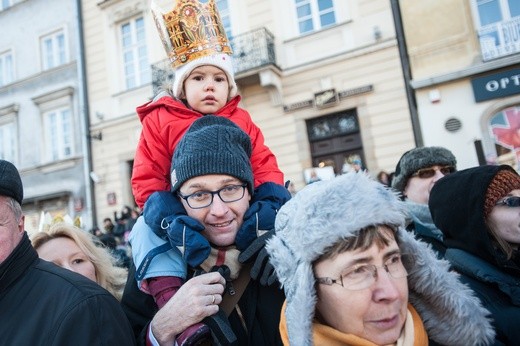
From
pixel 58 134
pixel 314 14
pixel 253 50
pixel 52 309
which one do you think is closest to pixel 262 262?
pixel 52 309

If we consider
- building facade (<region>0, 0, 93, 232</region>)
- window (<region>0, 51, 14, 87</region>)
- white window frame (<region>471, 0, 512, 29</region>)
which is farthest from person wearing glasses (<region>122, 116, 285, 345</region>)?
window (<region>0, 51, 14, 87</region>)

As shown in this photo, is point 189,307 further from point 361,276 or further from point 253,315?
point 361,276

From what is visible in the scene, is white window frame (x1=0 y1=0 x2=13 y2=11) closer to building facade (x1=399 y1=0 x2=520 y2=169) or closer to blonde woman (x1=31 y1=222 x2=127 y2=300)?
building facade (x1=399 y1=0 x2=520 y2=169)

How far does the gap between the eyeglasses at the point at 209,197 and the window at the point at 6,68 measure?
16.8 metres

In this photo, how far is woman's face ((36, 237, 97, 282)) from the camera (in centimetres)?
248

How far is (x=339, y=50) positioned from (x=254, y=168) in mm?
8514

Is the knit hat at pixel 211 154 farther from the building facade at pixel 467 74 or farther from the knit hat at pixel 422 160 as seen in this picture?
the building facade at pixel 467 74

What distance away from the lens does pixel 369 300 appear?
132 centimetres

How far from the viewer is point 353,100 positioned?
31.8 ft

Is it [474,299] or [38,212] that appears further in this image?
[38,212]

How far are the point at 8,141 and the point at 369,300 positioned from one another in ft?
55.6

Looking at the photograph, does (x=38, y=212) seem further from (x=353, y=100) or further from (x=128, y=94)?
(x=353, y=100)

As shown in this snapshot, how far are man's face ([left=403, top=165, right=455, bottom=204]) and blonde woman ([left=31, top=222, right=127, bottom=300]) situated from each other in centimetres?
221

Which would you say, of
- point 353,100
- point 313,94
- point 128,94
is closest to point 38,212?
point 128,94
